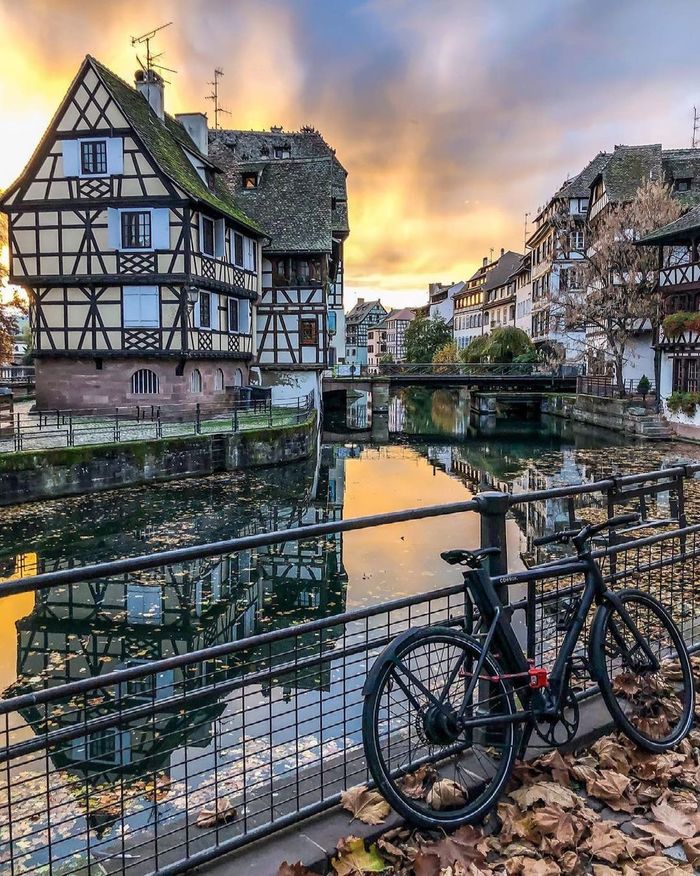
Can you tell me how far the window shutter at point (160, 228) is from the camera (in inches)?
1156

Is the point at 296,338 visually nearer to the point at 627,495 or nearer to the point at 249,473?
the point at 249,473

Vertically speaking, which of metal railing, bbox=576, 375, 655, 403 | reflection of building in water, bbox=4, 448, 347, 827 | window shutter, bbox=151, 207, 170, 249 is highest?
window shutter, bbox=151, 207, 170, 249

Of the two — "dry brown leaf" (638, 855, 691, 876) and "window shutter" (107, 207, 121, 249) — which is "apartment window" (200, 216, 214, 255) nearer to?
"window shutter" (107, 207, 121, 249)

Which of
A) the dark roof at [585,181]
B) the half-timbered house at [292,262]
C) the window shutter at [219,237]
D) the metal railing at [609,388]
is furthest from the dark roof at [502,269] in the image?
the window shutter at [219,237]

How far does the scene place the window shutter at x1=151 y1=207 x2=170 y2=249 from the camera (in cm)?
2938

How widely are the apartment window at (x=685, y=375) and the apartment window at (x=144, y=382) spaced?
1012 inches

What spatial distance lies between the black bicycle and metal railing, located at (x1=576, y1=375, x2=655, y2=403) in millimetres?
39081

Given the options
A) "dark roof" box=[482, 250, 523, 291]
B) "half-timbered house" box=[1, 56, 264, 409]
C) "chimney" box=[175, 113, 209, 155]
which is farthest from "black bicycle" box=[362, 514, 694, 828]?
"dark roof" box=[482, 250, 523, 291]

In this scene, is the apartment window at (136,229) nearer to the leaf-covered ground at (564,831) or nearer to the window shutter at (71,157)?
the window shutter at (71,157)

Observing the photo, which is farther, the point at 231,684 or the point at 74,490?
the point at 74,490

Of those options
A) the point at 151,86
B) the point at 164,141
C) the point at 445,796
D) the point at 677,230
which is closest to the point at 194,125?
the point at 151,86

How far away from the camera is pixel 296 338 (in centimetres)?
3944

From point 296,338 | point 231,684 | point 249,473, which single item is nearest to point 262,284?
point 296,338

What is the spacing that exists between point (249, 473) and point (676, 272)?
26.4 meters
